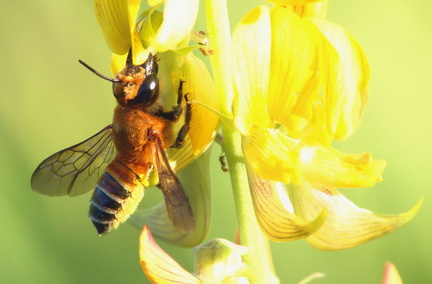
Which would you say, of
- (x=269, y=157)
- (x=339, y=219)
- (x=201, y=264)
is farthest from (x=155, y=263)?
(x=339, y=219)

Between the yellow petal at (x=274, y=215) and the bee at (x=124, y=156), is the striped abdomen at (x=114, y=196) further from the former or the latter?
the yellow petal at (x=274, y=215)

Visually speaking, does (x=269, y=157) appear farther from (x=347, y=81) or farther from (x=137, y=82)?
(x=137, y=82)

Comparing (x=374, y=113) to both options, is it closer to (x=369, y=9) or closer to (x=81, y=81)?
(x=369, y=9)

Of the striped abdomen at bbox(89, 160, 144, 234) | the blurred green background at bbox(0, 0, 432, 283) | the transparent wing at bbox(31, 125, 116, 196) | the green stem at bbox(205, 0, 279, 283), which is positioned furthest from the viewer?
the blurred green background at bbox(0, 0, 432, 283)

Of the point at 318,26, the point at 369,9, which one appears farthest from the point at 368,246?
the point at 318,26

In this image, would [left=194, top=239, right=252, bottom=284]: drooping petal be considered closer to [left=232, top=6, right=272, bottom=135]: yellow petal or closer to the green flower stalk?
the green flower stalk

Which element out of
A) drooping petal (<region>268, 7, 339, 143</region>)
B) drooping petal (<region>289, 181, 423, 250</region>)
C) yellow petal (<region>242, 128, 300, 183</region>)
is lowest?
drooping petal (<region>289, 181, 423, 250</region>)

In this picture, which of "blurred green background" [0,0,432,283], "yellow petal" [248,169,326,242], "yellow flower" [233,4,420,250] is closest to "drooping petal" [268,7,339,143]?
"yellow flower" [233,4,420,250]
